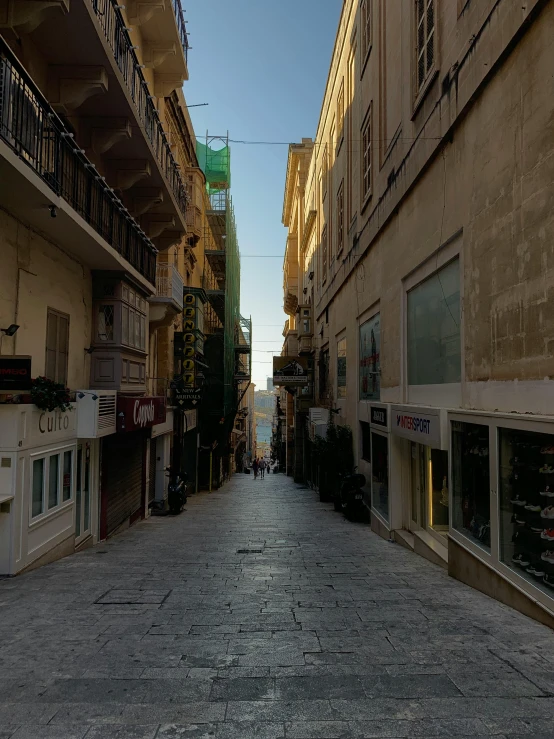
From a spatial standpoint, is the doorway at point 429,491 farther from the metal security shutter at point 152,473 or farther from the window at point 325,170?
the window at point 325,170

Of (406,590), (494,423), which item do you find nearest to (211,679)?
(406,590)

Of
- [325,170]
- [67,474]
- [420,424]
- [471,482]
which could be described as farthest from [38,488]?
[325,170]

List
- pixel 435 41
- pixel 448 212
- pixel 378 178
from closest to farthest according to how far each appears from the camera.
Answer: pixel 448 212, pixel 435 41, pixel 378 178

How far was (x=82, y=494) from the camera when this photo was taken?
10930 millimetres

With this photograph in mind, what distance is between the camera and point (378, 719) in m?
3.48

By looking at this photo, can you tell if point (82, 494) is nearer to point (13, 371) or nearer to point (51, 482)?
point (51, 482)

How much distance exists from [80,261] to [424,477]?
8.03m

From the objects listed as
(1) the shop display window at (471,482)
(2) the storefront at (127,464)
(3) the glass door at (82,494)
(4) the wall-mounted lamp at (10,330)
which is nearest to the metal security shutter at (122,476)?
Result: (2) the storefront at (127,464)

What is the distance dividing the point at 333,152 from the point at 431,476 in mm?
17171

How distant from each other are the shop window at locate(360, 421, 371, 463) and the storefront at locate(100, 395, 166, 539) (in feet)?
18.5

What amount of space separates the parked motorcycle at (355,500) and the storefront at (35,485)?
7402 mm

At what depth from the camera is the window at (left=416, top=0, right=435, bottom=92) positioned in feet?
31.3

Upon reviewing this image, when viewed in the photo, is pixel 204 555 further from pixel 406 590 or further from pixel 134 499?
pixel 134 499

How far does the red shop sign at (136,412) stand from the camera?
444 inches
